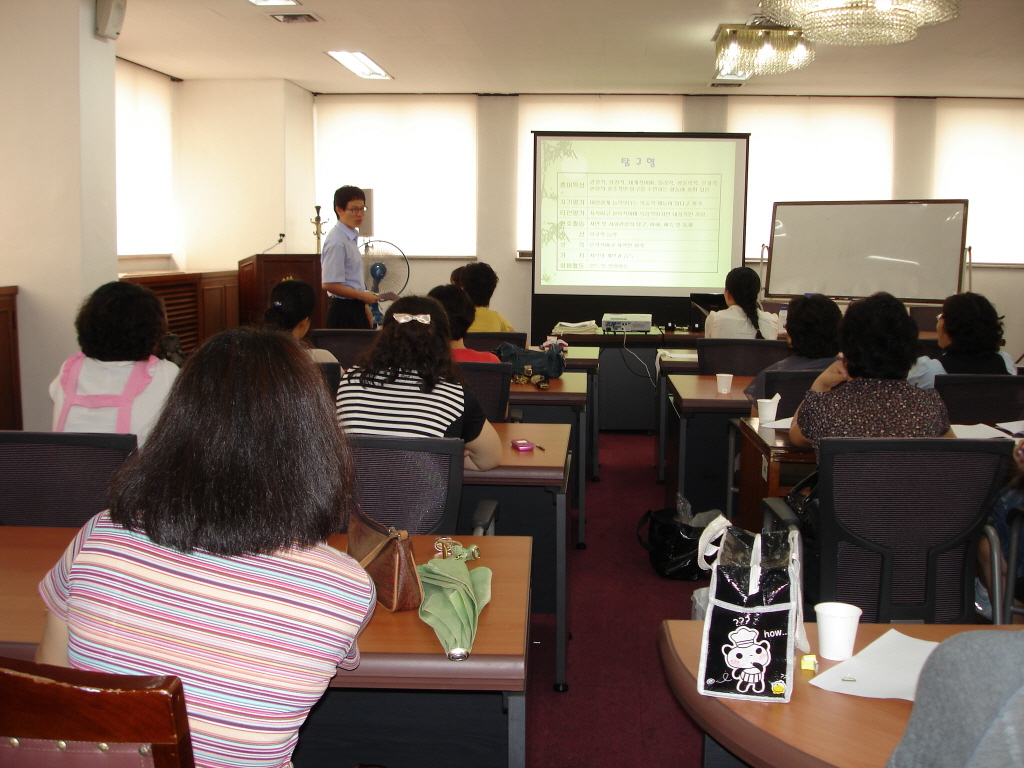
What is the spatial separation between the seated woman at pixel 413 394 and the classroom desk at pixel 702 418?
4.60 feet

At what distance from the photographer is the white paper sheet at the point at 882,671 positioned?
1.06 m

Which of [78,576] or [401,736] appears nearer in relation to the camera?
[78,576]

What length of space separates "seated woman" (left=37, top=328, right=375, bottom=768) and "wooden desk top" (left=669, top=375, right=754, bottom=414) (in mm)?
2462

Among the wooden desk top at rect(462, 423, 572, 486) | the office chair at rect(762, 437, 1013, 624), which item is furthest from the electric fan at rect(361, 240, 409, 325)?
the office chair at rect(762, 437, 1013, 624)

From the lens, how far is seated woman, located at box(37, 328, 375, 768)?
0.92 metres

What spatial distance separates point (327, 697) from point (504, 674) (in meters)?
0.69

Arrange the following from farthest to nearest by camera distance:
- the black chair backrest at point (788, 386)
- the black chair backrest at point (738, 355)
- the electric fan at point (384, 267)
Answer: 1. the electric fan at point (384, 267)
2. the black chair backrest at point (738, 355)
3. the black chair backrest at point (788, 386)

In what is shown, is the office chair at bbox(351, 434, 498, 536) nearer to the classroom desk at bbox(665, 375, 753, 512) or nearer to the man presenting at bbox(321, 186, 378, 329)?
the classroom desk at bbox(665, 375, 753, 512)

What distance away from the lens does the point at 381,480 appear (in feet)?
5.92

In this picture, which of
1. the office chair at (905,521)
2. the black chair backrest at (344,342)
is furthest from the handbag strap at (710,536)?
the black chair backrest at (344,342)

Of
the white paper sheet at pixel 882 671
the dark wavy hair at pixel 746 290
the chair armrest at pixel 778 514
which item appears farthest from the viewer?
the dark wavy hair at pixel 746 290

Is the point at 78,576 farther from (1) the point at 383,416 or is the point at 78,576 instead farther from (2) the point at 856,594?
(2) the point at 856,594

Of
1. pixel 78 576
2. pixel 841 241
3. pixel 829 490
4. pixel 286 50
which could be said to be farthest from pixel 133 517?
pixel 841 241

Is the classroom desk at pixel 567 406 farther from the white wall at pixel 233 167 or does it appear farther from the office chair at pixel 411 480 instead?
the white wall at pixel 233 167
